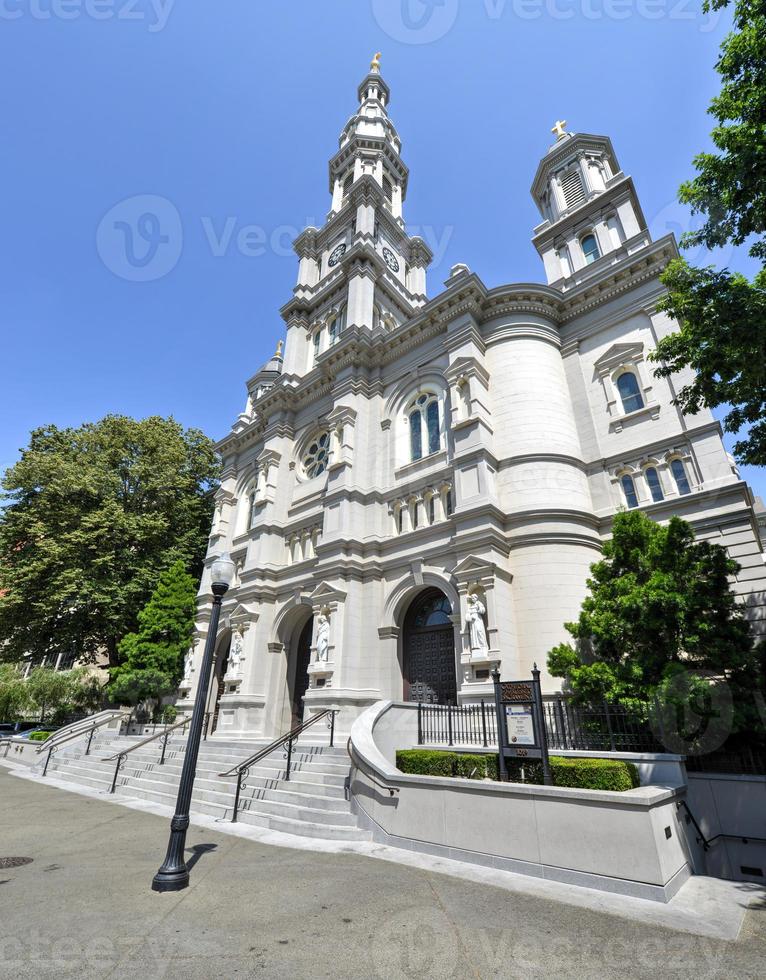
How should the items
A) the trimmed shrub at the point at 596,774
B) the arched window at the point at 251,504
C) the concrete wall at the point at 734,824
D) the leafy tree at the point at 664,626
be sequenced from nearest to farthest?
the trimmed shrub at the point at 596,774
the concrete wall at the point at 734,824
the leafy tree at the point at 664,626
the arched window at the point at 251,504

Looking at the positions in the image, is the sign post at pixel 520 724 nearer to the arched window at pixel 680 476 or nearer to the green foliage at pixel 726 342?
the green foliage at pixel 726 342

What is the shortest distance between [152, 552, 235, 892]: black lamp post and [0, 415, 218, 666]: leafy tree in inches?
894

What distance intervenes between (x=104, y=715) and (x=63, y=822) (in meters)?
16.3

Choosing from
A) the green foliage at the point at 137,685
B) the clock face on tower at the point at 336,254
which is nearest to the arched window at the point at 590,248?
the clock face on tower at the point at 336,254

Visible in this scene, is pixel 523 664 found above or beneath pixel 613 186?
beneath

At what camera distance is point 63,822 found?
10.8 metres

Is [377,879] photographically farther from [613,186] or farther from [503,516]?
[613,186]

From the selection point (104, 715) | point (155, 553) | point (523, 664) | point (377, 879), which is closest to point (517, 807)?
point (377, 879)

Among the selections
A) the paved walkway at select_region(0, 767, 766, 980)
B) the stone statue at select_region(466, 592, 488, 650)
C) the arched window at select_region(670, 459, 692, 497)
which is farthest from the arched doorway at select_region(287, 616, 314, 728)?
the arched window at select_region(670, 459, 692, 497)

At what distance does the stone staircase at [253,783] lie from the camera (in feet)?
33.9

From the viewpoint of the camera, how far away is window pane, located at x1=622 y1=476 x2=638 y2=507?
18.1 meters

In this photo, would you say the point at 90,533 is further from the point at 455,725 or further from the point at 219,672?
the point at 455,725

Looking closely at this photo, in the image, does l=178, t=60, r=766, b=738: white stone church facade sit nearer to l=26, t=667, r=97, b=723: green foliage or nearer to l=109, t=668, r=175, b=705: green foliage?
l=109, t=668, r=175, b=705: green foliage

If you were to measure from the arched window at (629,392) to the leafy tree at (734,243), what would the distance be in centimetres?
749
